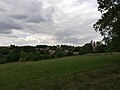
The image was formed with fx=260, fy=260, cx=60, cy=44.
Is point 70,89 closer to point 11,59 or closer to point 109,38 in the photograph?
point 109,38

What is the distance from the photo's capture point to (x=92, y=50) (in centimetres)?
13412

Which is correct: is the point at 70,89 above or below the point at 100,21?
below

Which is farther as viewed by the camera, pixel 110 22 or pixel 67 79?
pixel 110 22

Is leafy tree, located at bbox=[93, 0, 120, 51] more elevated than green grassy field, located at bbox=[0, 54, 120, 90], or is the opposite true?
leafy tree, located at bbox=[93, 0, 120, 51]

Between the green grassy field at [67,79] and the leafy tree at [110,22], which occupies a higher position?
the leafy tree at [110,22]

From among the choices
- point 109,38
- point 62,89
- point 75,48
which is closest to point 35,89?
point 62,89

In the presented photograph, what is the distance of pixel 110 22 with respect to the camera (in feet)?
110

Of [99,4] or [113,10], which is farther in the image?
[99,4]

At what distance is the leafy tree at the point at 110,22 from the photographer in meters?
32.0

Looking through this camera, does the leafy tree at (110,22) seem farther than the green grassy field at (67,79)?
Yes

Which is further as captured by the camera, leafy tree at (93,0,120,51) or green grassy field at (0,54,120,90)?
leafy tree at (93,0,120,51)

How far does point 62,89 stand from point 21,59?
98.5m

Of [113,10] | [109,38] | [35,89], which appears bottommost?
[35,89]

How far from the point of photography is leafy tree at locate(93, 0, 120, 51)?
32.0 m
